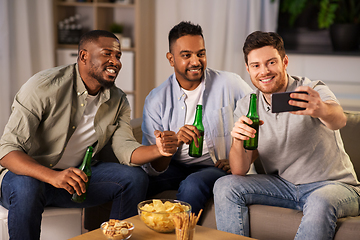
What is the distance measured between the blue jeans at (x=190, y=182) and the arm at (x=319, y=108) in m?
0.60

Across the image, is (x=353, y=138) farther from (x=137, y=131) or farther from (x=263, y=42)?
(x=137, y=131)

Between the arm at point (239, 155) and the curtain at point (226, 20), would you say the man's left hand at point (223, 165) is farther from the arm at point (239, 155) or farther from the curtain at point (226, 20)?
the curtain at point (226, 20)

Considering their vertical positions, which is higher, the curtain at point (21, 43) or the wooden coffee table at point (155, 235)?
the curtain at point (21, 43)

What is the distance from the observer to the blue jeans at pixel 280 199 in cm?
147

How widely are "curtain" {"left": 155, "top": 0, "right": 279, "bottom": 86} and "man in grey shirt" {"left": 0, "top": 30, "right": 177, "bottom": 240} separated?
2066mm

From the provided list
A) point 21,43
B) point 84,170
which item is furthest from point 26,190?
point 21,43

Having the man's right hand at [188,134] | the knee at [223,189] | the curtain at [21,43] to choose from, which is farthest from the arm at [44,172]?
the curtain at [21,43]

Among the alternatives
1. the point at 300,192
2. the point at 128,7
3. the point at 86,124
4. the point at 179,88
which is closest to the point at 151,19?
the point at 128,7

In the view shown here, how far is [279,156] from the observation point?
1737mm

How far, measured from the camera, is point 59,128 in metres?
1.83

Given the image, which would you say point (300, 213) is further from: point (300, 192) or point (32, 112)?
point (32, 112)

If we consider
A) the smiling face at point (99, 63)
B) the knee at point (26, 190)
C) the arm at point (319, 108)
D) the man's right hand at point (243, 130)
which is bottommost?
the knee at point (26, 190)

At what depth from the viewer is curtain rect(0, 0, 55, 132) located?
331cm

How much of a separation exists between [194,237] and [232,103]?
977 mm
